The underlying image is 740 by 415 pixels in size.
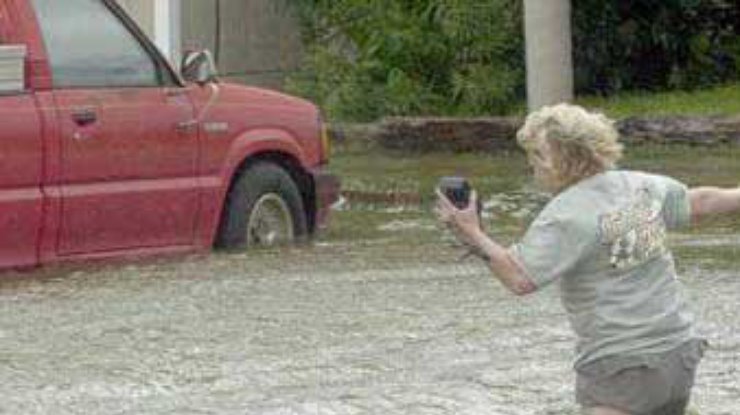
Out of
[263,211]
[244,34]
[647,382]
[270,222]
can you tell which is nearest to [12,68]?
[263,211]

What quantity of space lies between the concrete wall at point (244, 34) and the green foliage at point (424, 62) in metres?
1.89

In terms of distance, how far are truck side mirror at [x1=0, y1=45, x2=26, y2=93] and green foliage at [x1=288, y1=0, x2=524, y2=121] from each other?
402 inches

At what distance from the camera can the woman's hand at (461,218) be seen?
19.4 ft

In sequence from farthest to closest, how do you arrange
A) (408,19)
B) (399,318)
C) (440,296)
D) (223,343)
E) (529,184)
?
(408,19) < (529,184) < (440,296) < (399,318) < (223,343)

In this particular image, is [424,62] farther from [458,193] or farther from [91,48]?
[458,193]

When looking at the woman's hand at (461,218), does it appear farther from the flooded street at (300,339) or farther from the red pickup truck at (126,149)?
the red pickup truck at (126,149)

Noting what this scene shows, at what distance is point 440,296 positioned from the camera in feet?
35.4

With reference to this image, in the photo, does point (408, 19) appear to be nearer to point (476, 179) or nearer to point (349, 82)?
point (349, 82)

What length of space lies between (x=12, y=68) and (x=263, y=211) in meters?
2.18

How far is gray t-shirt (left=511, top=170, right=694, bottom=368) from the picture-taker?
5922 mm

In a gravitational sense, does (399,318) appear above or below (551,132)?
below

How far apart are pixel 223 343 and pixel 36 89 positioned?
2659 mm

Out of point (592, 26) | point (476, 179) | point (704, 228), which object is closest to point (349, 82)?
point (592, 26)

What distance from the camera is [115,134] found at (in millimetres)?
11781
